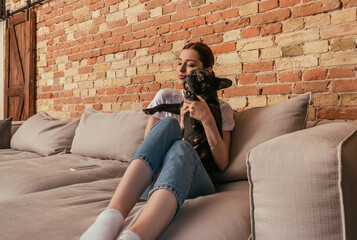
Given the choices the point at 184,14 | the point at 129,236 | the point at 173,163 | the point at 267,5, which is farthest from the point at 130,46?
the point at 129,236

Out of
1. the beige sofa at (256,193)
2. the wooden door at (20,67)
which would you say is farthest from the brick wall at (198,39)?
the beige sofa at (256,193)

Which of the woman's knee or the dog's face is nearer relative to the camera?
the woman's knee

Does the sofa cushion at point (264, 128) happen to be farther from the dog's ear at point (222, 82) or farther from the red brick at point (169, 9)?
the red brick at point (169, 9)

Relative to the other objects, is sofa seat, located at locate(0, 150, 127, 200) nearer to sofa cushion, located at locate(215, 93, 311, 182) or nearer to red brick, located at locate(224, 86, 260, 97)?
sofa cushion, located at locate(215, 93, 311, 182)

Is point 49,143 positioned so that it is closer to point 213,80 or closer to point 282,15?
point 213,80

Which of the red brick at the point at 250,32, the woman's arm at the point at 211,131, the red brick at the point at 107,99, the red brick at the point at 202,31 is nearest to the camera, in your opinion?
the woman's arm at the point at 211,131

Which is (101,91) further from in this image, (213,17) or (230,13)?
(230,13)

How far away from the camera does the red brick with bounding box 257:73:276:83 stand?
6.18 feet

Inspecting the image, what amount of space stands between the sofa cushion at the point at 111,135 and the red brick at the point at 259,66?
2.47 ft

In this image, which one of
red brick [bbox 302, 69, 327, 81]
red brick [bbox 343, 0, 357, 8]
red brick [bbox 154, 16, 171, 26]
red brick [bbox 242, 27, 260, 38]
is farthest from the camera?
red brick [bbox 154, 16, 171, 26]

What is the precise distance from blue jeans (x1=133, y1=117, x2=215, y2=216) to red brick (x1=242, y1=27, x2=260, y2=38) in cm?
107

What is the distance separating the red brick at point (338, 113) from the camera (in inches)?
63.4

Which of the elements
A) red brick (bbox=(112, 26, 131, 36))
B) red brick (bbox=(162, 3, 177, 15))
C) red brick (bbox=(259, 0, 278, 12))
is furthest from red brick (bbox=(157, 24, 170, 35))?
red brick (bbox=(259, 0, 278, 12))

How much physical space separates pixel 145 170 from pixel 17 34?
151 inches
